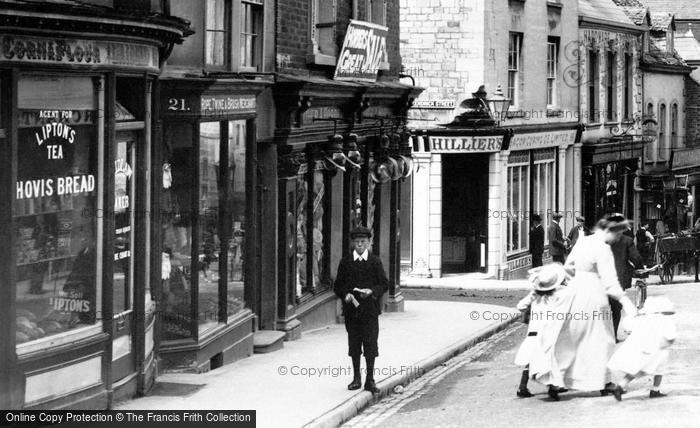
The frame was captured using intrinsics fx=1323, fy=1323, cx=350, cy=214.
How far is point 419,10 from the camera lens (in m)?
33.2

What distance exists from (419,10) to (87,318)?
22135 mm

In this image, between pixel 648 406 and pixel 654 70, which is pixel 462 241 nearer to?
pixel 654 70

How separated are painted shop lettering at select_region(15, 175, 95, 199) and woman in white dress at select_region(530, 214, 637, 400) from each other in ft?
15.7

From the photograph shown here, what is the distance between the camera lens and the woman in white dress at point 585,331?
43.4 feet

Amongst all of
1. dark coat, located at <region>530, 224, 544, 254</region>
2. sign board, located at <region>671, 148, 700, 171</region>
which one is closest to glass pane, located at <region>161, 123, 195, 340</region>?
dark coat, located at <region>530, 224, 544, 254</region>

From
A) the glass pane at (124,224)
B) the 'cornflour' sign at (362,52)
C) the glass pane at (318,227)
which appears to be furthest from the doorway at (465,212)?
the glass pane at (124,224)

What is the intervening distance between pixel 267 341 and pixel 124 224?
5.21 meters

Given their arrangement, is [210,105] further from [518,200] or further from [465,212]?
[518,200]

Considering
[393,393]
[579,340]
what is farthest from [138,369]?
[579,340]

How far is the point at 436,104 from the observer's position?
33062mm

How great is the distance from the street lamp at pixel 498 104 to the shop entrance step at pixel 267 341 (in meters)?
15.6

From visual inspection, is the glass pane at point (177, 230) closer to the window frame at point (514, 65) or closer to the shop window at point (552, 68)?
the window frame at point (514, 65)

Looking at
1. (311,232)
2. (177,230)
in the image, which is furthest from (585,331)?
(311,232)

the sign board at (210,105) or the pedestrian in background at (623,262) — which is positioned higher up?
the sign board at (210,105)
